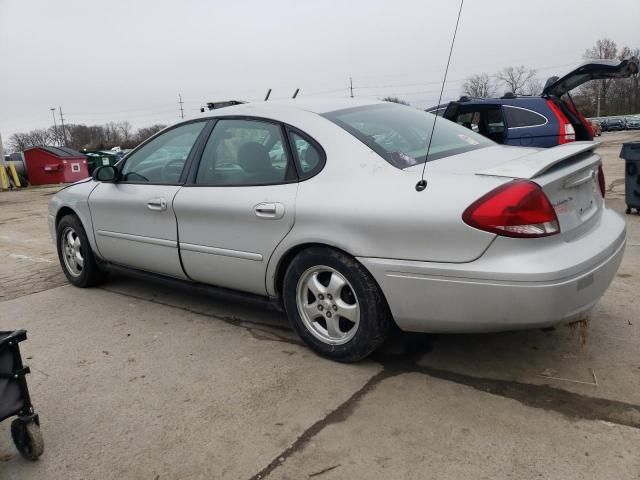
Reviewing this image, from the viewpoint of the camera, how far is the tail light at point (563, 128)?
7043mm

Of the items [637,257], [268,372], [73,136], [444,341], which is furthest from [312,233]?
[73,136]

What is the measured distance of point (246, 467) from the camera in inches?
88.0

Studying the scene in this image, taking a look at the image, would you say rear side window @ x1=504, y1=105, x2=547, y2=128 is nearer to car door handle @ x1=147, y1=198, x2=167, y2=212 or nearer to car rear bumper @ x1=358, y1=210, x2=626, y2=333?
car rear bumper @ x1=358, y1=210, x2=626, y2=333

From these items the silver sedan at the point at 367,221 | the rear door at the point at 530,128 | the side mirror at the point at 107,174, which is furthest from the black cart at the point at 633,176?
the side mirror at the point at 107,174

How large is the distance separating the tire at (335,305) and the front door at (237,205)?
251 mm

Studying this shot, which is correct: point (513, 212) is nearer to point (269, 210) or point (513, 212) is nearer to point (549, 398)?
point (549, 398)

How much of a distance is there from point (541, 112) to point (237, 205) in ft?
17.6

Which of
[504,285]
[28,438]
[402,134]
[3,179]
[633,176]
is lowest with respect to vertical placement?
[3,179]

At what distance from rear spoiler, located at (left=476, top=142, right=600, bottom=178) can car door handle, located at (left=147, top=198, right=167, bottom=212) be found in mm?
2216

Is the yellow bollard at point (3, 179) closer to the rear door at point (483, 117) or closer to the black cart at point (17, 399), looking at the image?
the rear door at point (483, 117)

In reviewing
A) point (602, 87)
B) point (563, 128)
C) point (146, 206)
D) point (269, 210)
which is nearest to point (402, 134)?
point (269, 210)

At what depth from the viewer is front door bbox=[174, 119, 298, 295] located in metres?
3.19

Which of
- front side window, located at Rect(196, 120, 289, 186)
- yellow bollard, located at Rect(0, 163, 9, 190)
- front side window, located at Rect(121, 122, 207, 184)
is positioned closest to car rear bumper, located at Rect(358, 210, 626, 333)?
front side window, located at Rect(196, 120, 289, 186)

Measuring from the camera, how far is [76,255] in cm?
490
